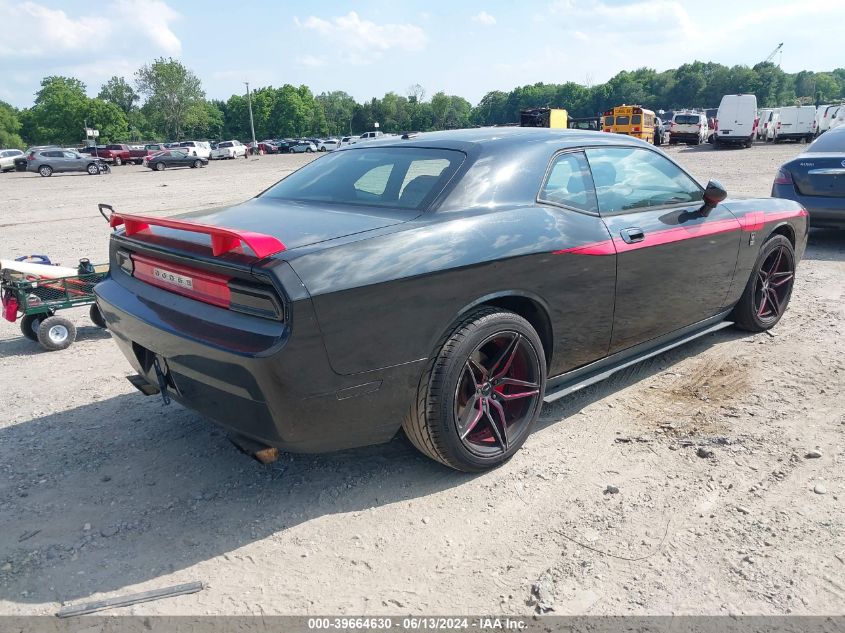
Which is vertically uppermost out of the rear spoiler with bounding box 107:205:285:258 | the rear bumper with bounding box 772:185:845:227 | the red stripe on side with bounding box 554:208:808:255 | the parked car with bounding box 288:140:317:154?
the rear spoiler with bounding box 107:205:285:258

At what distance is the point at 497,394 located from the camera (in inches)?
121

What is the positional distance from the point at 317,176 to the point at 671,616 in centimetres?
274

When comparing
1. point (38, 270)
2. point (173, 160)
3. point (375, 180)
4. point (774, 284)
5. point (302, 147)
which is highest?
point (375, 180)

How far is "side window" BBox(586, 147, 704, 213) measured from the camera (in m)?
3.57

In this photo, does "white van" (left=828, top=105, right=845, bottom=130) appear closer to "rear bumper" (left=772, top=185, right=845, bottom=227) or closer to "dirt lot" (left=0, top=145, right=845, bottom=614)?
"rear bumper" (left=772, top=185, right=845, bottom=227)

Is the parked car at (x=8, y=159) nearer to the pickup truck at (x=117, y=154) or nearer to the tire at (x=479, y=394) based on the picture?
the pickup truck at (x=117, y=154)

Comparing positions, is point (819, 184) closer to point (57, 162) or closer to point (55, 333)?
point (55, 333)

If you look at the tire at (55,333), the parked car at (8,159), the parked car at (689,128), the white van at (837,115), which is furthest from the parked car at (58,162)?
the white van at (837,115)

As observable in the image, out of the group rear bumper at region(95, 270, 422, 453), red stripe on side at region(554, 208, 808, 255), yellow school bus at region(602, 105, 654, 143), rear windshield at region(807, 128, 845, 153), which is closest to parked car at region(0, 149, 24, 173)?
yellow school bus at region(602, 105, 654, 143)

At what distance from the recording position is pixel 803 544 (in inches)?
98.9

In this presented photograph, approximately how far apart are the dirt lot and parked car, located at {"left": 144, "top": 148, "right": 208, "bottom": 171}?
125 ft

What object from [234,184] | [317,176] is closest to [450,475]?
[317,176]

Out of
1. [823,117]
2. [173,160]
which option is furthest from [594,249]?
[823,117]

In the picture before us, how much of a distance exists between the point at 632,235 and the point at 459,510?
1742 mm
